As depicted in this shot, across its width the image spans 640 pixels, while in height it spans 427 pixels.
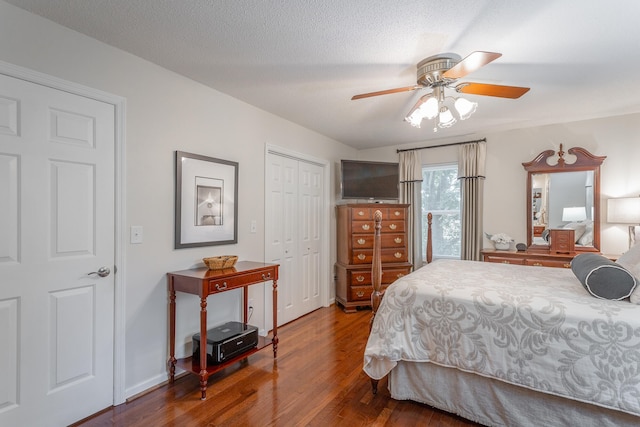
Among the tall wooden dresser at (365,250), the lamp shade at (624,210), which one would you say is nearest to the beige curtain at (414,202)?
the tall wooden dresser at (365,250)

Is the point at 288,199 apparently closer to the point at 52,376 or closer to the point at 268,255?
the point at 268,255

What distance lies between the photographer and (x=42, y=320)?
5.88 ft

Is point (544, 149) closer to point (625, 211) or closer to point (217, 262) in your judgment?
point (625, 211)

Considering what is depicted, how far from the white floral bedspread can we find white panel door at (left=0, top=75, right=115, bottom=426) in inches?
71.2

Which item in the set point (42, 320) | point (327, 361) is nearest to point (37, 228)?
point (42, 320)

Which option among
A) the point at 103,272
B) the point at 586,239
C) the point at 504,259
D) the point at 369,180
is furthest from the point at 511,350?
the point at 369,180

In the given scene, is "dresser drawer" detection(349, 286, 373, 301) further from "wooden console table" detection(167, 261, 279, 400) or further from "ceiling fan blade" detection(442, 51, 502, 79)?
"ceiling fan blade" detection(442, 51, 502, 79)

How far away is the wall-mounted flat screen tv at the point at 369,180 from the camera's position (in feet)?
14.3

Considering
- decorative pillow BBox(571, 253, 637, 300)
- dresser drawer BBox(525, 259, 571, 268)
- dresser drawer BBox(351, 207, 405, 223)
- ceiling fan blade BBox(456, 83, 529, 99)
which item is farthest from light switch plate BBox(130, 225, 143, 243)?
dresser drawer BBox(525, 259, 571, 268)

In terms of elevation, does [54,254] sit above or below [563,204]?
below

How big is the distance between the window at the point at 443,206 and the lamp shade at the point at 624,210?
1.59 m

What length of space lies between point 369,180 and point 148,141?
9.64 ft

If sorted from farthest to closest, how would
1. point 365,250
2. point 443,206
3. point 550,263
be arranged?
point 443,206 → point 365,250 → point 550,263

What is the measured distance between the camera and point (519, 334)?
167cm
